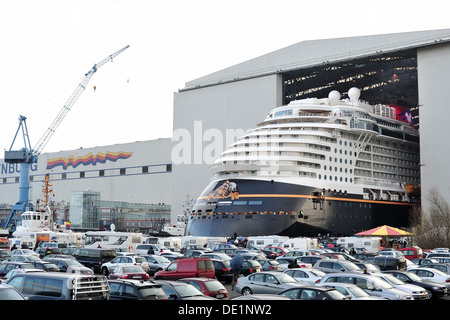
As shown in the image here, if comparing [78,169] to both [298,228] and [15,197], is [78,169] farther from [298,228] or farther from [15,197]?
[298,228]

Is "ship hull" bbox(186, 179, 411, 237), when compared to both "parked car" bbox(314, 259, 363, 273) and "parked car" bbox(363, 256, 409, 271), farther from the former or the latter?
"parked car" bbox(314, 259, 363, 273)

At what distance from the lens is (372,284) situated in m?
18.9

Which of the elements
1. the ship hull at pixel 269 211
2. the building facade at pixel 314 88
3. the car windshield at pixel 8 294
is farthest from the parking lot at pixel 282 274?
the building facade at pixel 314 88

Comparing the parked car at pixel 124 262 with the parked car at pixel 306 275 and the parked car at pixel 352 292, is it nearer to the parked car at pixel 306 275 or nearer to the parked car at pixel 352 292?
the parked car at pixel 306 275

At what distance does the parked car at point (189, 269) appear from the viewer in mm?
23547

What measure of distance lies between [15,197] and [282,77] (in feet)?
280

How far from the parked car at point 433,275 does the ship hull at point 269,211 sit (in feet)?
111

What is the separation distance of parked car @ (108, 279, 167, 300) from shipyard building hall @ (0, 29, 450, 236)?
4380 cm

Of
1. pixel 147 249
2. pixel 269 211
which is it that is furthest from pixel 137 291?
pixel 269 211

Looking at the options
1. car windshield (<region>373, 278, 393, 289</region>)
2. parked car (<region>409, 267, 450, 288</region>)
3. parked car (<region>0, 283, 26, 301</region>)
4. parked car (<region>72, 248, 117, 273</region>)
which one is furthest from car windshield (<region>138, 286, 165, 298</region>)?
parked car (<region>72, 248, 117, 273</region>)

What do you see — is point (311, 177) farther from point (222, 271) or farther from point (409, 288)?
point (409, 288)

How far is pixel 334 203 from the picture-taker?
211 ft

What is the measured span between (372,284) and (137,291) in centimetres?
838

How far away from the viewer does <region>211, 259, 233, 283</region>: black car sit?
26547mm
